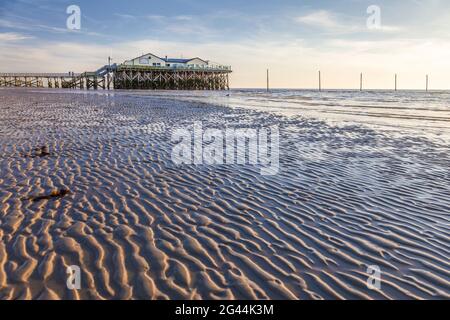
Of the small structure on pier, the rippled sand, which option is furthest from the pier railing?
the rippled sand

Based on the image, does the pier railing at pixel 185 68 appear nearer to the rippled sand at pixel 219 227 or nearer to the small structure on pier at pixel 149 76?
the small structure on pier at pixel 149 76

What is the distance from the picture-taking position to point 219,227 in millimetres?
5098

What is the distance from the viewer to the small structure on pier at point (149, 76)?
86875 mm

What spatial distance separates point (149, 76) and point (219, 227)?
292ft

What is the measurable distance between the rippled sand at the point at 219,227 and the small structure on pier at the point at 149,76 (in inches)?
3213

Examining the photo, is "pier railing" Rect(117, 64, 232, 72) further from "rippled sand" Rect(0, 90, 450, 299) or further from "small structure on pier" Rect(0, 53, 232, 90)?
"rippled sand" Rect(0, 90, 450, 299)

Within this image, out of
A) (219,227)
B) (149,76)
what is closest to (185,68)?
(149,76)

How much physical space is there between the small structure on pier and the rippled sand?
81.6 m

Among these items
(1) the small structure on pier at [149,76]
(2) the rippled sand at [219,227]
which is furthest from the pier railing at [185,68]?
(2) the rippled sand at [219,227]

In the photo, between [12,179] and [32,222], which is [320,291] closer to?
[32,222]

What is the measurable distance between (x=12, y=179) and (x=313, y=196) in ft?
20.7

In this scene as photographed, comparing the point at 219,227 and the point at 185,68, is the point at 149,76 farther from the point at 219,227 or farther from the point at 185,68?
the point at 219,227

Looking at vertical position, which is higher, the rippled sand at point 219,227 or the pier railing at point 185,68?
the pier railing at point 185,68

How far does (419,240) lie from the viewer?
4.76 meters
